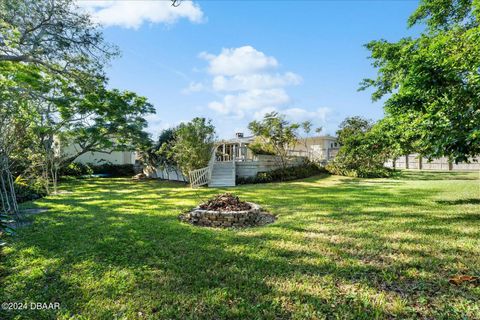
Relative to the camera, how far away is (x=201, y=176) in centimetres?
1427

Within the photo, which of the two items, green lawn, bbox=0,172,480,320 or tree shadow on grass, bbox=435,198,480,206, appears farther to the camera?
tree shadow on grass, bbox=435,198,480,206

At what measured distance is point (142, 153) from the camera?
825 inches

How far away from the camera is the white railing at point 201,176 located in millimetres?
13906

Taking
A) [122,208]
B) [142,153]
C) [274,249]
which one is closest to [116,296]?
[274,249]

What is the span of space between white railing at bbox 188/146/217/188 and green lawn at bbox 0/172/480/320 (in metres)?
7.81

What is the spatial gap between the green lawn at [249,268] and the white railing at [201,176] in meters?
7.81

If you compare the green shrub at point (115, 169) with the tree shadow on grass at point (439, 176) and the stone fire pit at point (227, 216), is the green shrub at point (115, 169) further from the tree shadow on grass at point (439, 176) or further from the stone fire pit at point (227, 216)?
the tree shadow on grass at point (439, 176)

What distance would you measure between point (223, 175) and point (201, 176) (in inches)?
67.6

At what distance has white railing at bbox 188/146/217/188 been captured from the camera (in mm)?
13906

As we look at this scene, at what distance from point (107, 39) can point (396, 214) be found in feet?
40.9

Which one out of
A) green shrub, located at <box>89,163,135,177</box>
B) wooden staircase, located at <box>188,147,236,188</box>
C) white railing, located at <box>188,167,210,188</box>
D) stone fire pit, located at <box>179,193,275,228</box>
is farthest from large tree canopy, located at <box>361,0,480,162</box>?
green shrub, located at <box>89,163,135,177</box>

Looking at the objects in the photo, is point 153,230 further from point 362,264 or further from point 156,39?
point 156,39

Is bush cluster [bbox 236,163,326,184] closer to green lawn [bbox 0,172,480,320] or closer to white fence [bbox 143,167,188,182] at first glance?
white fence [bbox 143,167,188,182]

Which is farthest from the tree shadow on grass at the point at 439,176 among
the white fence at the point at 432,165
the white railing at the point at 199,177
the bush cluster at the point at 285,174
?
the white railing at the point at 199,177
